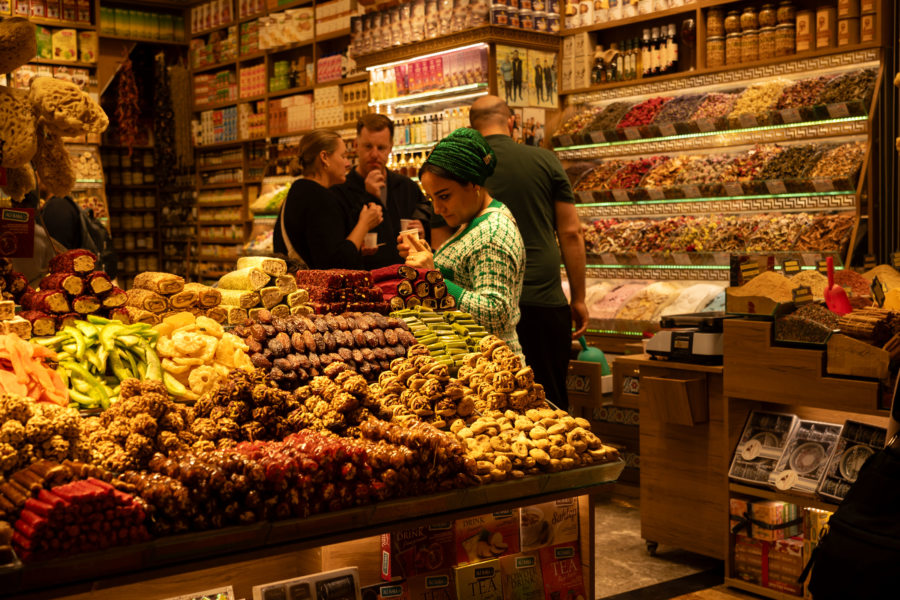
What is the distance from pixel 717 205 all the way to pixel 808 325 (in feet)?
7.88

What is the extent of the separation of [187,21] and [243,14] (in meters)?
1.28

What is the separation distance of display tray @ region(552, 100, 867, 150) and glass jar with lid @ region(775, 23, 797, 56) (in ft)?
1.46

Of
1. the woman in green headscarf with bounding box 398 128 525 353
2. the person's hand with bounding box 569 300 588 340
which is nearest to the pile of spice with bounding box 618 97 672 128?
the person's hand with bounding box 569 300 588 340

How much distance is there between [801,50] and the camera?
5172 millimetres

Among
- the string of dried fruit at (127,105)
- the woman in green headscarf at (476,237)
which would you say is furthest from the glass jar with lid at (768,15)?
the string of dried fruit at (127,105)

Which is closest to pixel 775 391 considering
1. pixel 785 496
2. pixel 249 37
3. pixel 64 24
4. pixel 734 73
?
pixel 785 496

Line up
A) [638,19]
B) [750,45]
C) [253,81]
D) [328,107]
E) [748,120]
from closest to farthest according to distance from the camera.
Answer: [748,120] → [750,45] → [638,19] → [328,107] → [253,81]

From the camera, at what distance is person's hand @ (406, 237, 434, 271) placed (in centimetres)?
301

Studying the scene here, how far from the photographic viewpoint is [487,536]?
215 centimetres

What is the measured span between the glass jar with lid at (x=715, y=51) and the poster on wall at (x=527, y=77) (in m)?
1.08

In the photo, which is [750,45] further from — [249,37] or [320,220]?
[249,37]

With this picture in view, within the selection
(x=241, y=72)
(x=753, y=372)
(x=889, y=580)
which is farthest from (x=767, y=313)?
(x=241, y=72)

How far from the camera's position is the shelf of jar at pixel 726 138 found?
498 cm

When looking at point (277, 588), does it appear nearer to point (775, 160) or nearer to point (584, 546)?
point (584, 546)
